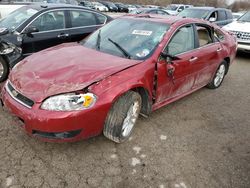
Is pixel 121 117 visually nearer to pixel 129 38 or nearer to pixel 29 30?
pixel 129 38

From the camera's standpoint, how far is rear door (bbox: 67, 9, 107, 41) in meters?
5.68

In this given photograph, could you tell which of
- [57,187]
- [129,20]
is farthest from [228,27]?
[57,187]

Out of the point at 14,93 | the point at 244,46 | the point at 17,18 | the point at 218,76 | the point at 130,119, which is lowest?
the point at 244,46

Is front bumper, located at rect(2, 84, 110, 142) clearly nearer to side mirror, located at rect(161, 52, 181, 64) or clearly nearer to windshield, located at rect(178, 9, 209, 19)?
side mirror, located at rect(161, 52, 181, 64)

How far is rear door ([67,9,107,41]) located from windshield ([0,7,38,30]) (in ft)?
2.77

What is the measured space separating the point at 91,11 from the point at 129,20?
2457 millimetres

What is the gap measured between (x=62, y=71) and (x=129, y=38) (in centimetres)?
123

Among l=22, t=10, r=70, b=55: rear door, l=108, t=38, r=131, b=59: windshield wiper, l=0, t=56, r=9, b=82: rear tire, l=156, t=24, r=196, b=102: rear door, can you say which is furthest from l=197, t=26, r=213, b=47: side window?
l=0, t=56, r=9, b=82: rear tire

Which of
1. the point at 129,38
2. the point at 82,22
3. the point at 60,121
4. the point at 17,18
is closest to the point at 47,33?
the point at 17,18

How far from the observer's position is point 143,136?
3.46m

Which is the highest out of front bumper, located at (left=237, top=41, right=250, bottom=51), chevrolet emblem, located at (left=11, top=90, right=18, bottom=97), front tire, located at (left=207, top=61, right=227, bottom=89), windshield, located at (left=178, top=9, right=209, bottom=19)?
chevrolet emblem, located at (left=11, top=90, right=18, bottom=97)

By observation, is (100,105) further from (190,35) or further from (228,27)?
(228,27)

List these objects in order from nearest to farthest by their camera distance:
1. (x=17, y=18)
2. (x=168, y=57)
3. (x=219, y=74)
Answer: (x=168, y=57), (x=17, y=18), (x=219, y=74)

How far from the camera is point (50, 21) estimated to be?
17.4 ft
